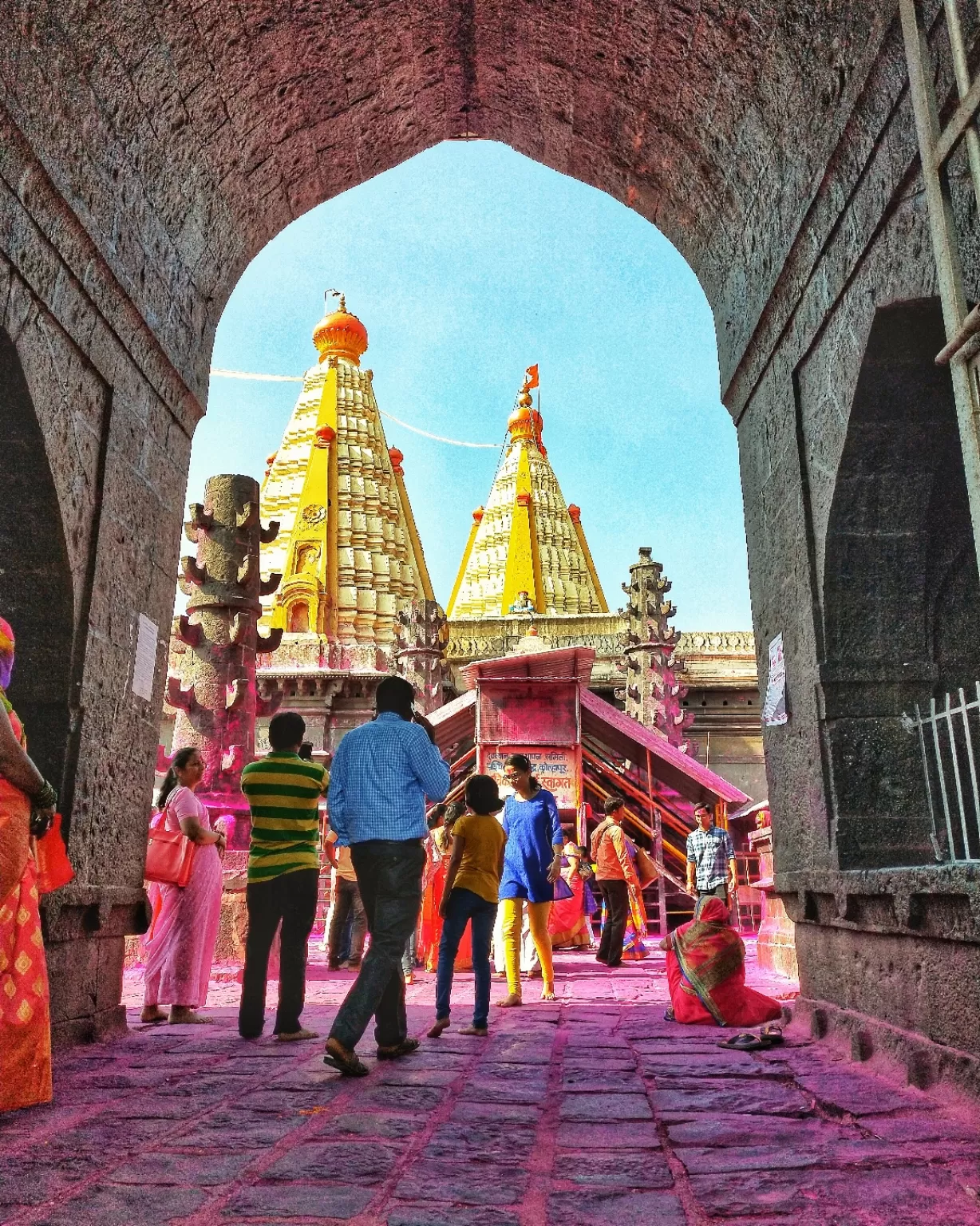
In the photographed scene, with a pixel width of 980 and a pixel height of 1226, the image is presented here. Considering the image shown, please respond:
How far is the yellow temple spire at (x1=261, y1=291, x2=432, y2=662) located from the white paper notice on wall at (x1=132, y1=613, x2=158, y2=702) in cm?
2057

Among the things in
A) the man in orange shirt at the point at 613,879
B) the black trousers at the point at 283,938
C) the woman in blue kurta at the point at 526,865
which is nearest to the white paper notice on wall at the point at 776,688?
the woman in blue kurta at the point at 526,865

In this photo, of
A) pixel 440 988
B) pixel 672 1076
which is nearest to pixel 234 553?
pixel 440 988

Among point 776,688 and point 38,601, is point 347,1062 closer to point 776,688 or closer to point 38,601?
point 38,601

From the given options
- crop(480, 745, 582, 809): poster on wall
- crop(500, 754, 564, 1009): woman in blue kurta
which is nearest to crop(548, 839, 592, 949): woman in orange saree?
crop(480, 745, 582, 809): poster on wall

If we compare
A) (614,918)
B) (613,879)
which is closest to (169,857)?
(613,879)

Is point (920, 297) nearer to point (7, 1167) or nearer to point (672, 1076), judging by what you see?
point (672, 1076)

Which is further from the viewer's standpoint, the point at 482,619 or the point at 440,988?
the point at 482,619

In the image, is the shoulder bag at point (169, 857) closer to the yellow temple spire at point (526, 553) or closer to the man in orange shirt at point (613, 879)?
the man in orange shirt at point (613, 879)

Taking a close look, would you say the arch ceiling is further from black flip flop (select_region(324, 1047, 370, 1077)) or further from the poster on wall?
the poster on wall

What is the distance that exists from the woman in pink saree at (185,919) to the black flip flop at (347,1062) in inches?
80.9

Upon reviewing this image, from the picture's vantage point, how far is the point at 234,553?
9.75 m

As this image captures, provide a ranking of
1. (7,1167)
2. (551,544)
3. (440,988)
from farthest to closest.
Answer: (551,544) < (440,988) < (7,1167)

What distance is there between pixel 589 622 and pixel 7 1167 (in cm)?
2753

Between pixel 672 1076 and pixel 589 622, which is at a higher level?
pixel 589 622
